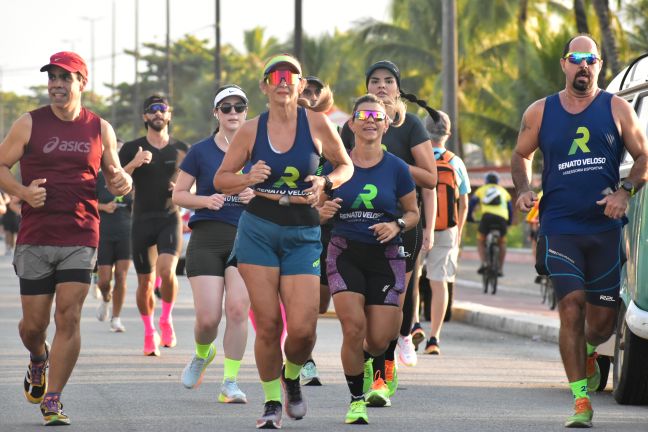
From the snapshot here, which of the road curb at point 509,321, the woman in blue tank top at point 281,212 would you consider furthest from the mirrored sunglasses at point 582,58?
the road curb at point 509,321

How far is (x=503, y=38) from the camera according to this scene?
61094mm

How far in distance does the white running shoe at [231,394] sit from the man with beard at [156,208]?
10.3 feet

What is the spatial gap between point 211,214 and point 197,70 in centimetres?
9845

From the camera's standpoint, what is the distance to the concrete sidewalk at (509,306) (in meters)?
16.1

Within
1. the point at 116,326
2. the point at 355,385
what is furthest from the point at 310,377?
the point at 116,326

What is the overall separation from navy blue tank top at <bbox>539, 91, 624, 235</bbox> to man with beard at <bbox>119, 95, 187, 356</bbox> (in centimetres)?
478

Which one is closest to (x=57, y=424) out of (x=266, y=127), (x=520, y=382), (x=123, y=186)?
(x=123, y=186)

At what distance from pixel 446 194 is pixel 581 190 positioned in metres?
4.97

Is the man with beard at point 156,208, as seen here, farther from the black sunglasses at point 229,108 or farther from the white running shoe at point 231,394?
the white running shoe at point 231,394

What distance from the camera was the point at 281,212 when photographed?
27.6 ft

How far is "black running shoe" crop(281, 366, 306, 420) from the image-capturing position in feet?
28.3

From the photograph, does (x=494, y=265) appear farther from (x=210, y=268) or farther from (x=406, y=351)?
(x=210, y=268)

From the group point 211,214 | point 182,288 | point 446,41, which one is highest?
point 446,41

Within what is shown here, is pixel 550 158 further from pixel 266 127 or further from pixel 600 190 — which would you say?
pixel 266 127
